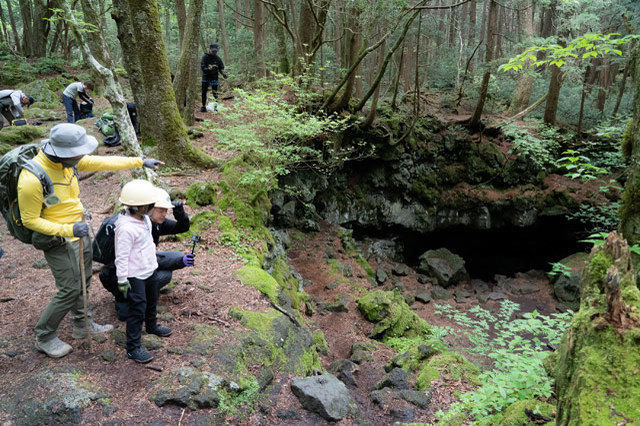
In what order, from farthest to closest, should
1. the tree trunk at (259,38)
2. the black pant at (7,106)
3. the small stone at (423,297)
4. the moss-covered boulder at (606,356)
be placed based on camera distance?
the tree trunk at (259,38) → the small stone at (423,297) → the black pant at (7,106) → the moss-covered boulder at (606,356)

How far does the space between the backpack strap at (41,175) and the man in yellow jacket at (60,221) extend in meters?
0.04

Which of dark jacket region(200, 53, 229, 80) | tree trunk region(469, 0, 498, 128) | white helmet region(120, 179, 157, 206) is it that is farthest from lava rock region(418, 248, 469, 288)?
white helmet region(120, 179, 157, 206)

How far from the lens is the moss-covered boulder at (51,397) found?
2885mm

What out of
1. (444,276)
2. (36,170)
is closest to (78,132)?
(36,170)

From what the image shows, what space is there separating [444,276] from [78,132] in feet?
40.8

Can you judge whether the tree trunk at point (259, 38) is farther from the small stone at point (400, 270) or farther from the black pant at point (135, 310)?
the black pant at point (135, 310)

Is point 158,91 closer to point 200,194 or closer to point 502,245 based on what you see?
point 200,194

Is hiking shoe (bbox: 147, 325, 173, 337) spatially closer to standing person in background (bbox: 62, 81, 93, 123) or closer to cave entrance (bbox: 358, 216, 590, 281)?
standing person in background (bbox: 62, 81, 93, 123)

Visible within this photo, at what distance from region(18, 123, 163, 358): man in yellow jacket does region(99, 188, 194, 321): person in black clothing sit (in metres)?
0.27

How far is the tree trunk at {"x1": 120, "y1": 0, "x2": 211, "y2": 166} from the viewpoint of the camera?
7.59 m

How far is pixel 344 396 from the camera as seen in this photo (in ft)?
13.8

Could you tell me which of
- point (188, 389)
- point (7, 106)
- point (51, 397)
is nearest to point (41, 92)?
point (7, 106)

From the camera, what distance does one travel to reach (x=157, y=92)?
317 inches

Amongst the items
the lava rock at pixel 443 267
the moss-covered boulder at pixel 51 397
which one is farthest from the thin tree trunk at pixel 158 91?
the lava rock at pixel 443 267
